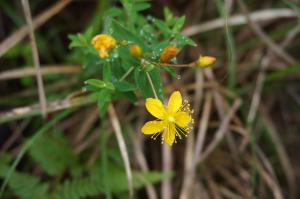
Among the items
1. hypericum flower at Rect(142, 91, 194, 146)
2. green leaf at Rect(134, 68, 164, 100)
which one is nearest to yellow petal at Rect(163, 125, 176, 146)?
hypericum flower at Rect(142, 91, 194, 146)

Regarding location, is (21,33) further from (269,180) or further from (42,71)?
(269,180)

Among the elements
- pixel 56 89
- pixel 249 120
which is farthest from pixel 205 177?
A: pixel 56 89

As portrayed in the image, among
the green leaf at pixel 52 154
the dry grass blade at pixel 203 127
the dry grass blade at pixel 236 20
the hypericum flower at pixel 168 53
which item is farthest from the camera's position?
the dry grass blade at pixel 236 20

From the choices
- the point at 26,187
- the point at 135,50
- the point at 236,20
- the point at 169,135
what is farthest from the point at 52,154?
the point at 236,20

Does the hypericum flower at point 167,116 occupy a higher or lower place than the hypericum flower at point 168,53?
lower

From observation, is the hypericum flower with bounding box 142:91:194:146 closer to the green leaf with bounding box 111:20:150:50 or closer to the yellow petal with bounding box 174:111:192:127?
the yellow petal with bounding box 174:111:192:127

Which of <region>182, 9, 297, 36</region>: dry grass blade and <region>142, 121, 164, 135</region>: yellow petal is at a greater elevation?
<region>182, 9, 297, 36</region>: dry grass blade

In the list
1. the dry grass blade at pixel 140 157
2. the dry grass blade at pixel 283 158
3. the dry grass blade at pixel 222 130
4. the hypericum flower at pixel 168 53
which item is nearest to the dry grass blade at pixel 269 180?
the dry grass blade at pixel 283 158

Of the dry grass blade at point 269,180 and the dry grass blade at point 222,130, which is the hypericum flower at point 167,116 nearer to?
the dry grass blade at point 222,130
